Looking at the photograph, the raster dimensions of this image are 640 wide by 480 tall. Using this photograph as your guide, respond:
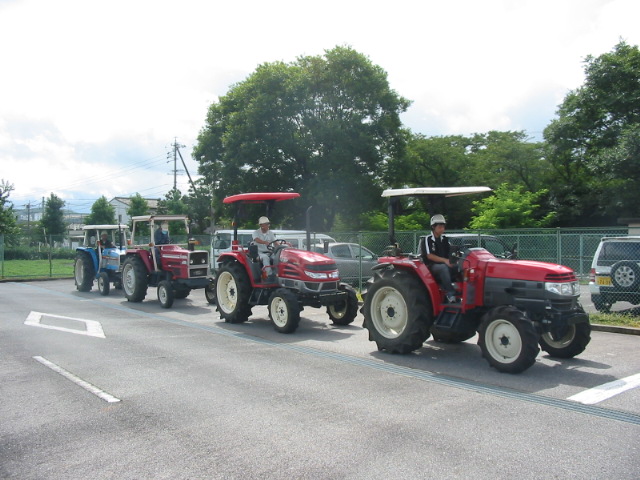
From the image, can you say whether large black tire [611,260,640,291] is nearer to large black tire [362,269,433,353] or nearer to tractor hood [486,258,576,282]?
tractor hood [486,258,576,282]

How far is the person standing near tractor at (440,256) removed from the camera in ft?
26.3

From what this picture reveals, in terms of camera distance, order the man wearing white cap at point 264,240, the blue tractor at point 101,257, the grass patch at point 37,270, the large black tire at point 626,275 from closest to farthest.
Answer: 1. the large black tire at point 626,275
2. the man wearing white cap at point 264,240
3. the blue tractor at point 101,257
4. the grass patch at point 37,270

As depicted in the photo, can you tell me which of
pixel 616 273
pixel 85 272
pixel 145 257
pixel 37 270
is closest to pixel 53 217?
pixel 37 270

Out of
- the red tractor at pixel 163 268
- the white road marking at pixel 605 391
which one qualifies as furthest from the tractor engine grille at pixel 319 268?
the white road marking at pixel 605 391

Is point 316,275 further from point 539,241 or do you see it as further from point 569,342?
point 539,241

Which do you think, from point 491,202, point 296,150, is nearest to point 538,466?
point 491,202

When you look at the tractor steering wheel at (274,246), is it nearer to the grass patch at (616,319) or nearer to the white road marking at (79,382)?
the white road marking at (79,382)

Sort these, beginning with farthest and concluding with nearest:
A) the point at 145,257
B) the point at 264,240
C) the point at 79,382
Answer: the point at 145,257
the point at 264,240
the point at 79,382

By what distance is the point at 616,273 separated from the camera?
Result: 11.3 metres

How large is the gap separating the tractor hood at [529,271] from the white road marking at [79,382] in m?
5.08

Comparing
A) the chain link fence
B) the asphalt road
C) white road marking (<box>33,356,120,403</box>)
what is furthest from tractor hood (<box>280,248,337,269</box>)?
white road marking (<box>33,356,120,403</box>)

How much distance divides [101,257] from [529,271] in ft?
50.1

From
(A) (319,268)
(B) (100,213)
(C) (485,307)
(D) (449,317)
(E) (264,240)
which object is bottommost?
(D) (449,317)

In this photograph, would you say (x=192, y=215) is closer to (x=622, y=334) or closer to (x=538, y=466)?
(x=622, y=334)
